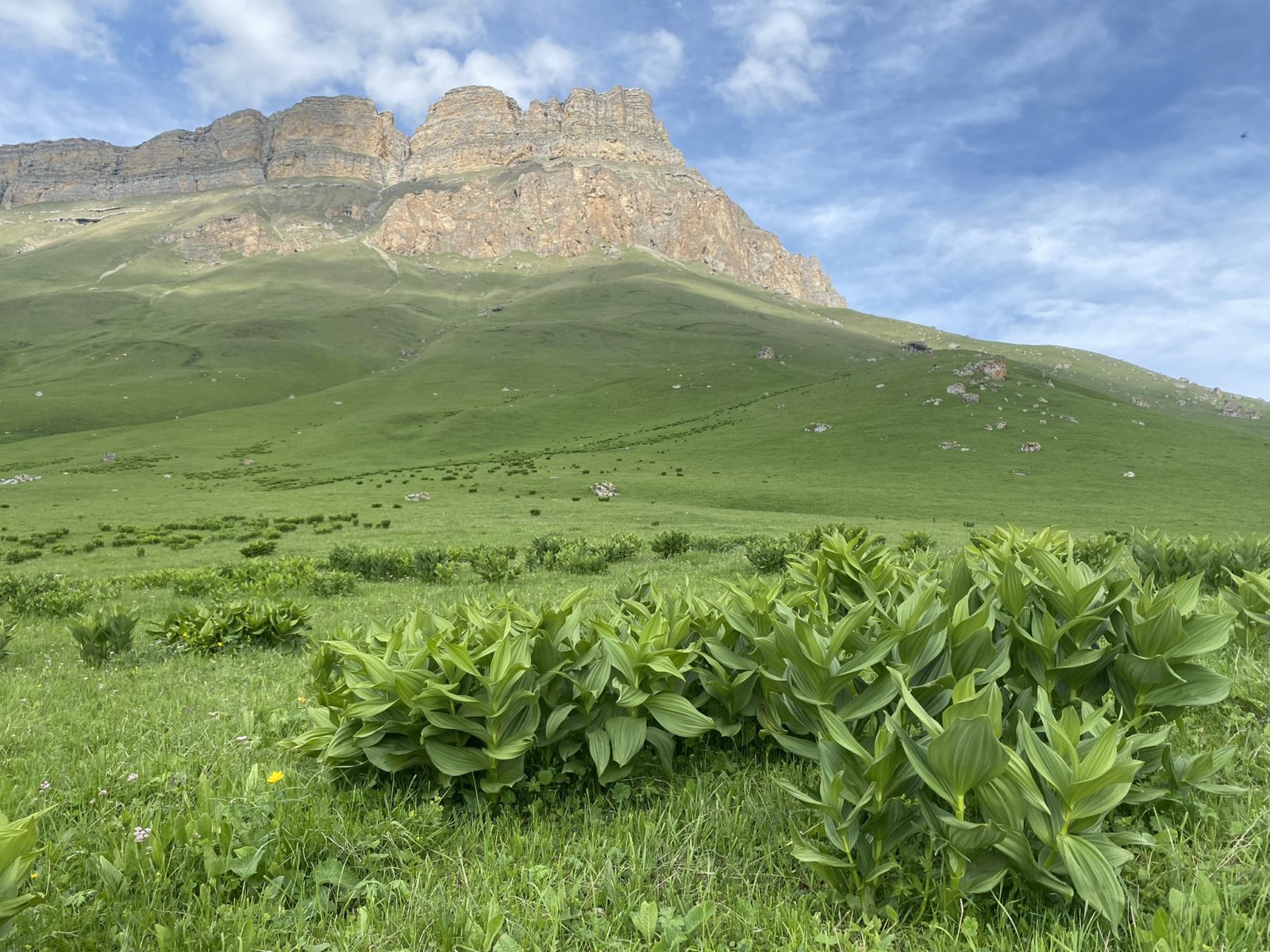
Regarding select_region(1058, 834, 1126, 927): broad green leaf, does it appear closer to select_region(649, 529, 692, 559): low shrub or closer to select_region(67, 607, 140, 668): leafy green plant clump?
select_region(67, 607, 140, 668): leafy green plant clump

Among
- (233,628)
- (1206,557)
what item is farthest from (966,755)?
(233,628)

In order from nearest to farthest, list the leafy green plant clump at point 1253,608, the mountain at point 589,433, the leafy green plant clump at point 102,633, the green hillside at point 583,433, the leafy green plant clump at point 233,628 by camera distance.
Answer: the leafy green plant clump at point 1253,608 < the leafy green plant clump at point 102,633 < the leafy green plant clump at point 233,628 < the mountain at point 589,433 < the green hillside at point 583,433

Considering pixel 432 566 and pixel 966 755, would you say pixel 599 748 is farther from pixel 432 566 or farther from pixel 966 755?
pixel 432 566

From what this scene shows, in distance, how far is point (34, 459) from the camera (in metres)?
71.7

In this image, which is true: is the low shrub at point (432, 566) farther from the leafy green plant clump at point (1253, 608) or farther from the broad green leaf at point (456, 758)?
the leafy green plant clump at point (1253, 608)

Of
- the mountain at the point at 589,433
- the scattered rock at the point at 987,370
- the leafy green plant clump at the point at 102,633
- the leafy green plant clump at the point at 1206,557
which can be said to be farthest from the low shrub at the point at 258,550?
the scattered rock at the point at 987,370

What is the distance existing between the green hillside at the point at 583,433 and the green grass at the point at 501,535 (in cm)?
63

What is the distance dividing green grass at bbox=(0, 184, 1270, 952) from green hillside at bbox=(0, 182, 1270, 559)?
63 centimetres

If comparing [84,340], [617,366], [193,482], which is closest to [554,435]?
[193,482]

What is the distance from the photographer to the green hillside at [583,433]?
150ft

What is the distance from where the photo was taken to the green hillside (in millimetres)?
45594

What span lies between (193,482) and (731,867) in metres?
73.3

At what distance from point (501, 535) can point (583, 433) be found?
58922 mm

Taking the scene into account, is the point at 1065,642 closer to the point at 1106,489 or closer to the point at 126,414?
the point at 1106,489
